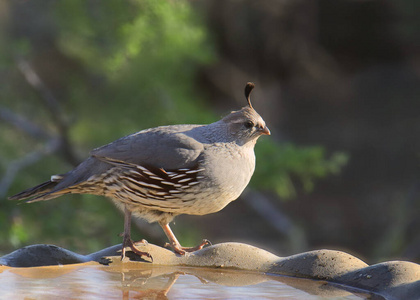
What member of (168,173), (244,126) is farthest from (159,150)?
(244,126)

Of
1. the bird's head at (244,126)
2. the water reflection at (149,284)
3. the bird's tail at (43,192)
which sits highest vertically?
the bird's head at (244,126)

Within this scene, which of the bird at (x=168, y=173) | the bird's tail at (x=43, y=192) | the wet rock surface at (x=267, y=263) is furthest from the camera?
the bird's tail at (x=43, y=192)

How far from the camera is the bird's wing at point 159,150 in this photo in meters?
3.90

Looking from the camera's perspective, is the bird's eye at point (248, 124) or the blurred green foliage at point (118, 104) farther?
the blurred green foliage at point (118, 104)

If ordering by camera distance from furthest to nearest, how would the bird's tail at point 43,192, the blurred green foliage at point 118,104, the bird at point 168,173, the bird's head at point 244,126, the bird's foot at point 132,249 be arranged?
the blurred green foliage at point 118,104
the bird's head at point 244,126
the bird's tail at point 43,192
the bird at point 168,173
the bird's foot at point 132,249

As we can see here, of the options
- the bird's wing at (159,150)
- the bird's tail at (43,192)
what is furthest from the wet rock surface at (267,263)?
the bird's tail at (43,192)

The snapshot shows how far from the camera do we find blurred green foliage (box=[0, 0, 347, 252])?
8812 millimetres

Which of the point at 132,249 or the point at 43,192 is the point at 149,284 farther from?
the point at 43,192

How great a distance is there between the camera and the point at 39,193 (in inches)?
165

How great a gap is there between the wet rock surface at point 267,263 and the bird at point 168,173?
15 centimetres

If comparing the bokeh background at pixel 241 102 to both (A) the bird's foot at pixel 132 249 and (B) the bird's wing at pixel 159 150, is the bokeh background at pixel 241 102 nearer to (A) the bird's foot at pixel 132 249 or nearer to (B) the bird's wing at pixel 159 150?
(B) the bird's wing at pixel 159 150

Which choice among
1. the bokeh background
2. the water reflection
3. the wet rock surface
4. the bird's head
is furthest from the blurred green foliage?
the water reflection

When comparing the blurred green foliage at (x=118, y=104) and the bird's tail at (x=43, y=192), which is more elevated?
the blurred green foliage at (x=118, y=104)

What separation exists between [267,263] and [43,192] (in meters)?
1.52
